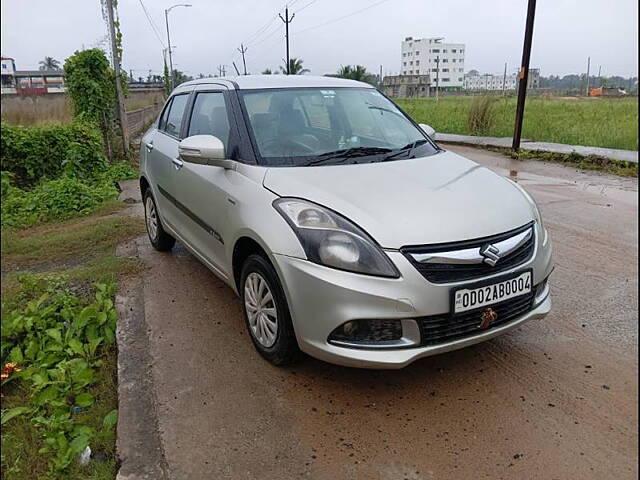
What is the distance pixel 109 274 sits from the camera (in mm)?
4711

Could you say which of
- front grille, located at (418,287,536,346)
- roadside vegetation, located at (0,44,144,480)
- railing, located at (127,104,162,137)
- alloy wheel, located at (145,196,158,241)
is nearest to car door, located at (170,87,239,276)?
roadside vegetation, located at (0,44,144,480)

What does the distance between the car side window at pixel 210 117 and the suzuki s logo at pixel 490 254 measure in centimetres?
186

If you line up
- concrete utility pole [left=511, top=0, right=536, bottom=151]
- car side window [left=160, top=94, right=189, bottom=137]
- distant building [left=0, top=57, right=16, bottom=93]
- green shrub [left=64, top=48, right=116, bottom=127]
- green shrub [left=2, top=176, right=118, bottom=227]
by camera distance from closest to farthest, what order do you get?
distant building [left=0, top=57, right=16, bottom=93], car side window [left=160, top=94, right=189, bottom=137], green shrub [left=2, top=176, right=118, bottom=227], green shrub [left=64, top=48, right=116, bottom=127], concrete utility pole [left=511, top=0, right=536, bottom=151]

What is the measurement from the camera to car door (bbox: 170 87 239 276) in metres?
3.50

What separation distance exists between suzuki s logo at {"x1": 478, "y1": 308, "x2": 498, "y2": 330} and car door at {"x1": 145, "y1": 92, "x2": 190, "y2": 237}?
242cm

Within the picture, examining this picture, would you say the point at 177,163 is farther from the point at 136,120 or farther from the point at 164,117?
the point at 136,120

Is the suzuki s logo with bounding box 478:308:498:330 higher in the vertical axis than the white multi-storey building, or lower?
lower

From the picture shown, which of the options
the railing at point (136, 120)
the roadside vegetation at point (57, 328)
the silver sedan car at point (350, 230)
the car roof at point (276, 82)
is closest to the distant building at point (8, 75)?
the roadside vegetation at point (57, 328)

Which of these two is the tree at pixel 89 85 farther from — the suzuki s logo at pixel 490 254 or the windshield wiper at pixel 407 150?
the suzuki s logo at pixel 490 254

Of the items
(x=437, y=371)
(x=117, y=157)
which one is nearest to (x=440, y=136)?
(x=117, y=157)

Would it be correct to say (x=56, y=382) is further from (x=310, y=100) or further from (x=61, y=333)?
(x=310, y=100)

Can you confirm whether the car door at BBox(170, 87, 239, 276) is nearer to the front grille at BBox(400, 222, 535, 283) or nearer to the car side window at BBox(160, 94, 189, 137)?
the car side window at BBox(160, 94, 189, 137)

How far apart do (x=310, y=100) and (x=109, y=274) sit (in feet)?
7.59

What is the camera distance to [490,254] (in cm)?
264
